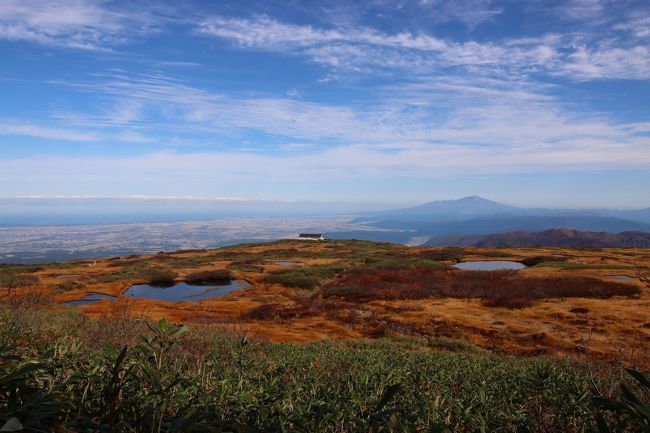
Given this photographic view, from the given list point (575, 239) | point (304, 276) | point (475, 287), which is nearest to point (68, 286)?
point (304, 276)

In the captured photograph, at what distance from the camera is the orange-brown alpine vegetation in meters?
16.6

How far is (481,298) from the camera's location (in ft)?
81.9

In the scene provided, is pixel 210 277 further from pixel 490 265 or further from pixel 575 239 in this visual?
pixel 575 239

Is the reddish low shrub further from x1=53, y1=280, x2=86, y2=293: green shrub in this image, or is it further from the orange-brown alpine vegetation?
x1=53, y1=280, x2=86, y2=293: green shrub

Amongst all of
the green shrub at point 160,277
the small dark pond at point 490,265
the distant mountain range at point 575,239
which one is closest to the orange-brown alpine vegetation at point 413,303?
the green shrub at point 160,277

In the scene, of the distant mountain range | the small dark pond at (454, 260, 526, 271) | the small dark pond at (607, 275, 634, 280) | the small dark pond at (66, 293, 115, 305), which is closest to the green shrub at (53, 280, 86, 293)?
the small dark pond at (66, 293, 115, 305)

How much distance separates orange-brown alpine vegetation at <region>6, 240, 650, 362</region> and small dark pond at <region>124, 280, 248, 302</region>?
1005mm

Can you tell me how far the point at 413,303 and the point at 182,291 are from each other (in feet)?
55.8

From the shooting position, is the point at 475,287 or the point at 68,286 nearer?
the point at 475,287

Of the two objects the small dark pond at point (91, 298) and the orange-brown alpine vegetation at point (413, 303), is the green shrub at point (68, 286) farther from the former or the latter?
the small dark pond at point (91, 298)

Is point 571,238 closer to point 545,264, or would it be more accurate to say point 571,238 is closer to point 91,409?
point 545,264

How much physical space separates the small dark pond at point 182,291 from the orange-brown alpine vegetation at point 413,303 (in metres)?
1.01

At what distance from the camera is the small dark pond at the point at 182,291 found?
89.2 feet

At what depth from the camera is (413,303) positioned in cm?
2428
